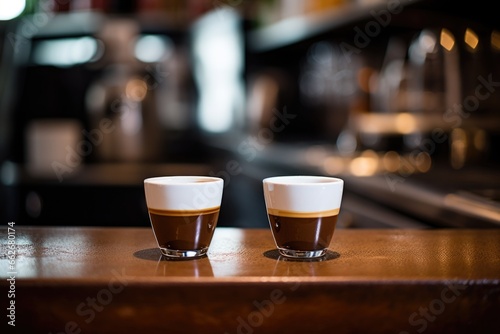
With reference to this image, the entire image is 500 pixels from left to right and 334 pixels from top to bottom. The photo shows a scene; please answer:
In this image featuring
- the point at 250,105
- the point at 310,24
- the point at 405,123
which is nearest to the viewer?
the point at 405,123

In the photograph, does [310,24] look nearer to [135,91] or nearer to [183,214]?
[135,91]

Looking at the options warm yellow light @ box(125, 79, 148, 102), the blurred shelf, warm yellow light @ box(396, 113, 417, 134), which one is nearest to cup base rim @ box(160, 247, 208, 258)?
the blurred shelf

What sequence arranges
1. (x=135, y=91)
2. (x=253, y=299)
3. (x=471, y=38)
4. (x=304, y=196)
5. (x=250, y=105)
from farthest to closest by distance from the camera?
1. (x=250, y=105)
2. (x=135, y=91)
3. (x=471, y=38)
4. (x=304, y=196)
5. (x=253, y=299)

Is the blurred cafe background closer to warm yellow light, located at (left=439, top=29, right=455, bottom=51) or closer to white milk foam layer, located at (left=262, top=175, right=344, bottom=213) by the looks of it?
warm yellow light, located at (left=439, top=29, right=455, bottom=51)

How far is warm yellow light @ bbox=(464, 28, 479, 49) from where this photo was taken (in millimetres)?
2103

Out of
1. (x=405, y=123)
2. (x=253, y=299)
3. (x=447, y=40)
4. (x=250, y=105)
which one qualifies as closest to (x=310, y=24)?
(x=405, y=123)

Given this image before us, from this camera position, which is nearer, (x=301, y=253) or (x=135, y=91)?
(x=301, y=253)

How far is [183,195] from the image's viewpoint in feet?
2.72

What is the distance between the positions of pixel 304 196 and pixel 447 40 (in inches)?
61.4

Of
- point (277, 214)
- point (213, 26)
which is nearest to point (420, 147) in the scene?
point (277, 214)

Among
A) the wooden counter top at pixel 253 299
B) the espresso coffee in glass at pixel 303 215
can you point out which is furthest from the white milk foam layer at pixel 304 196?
the wooden counter top at pixel 253 299

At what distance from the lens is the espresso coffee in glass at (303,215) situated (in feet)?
2.72

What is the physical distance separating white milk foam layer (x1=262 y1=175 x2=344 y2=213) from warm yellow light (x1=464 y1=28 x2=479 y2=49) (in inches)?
56.9

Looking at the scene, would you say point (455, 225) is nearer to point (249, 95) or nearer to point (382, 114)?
point (382, 114)
